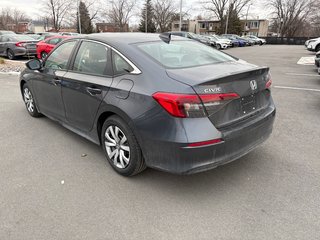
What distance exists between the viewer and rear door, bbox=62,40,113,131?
Answer: 311 centimetres

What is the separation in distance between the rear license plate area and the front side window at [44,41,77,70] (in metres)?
2.50

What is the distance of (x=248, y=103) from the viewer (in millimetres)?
2760

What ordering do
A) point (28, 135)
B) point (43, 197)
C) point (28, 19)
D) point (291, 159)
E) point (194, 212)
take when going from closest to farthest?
point (194, 212)
point (43, 197)
point (291, 159)
point (28, 135)
point (28, 19)

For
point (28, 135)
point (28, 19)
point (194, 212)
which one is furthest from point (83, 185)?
point (28, 19)

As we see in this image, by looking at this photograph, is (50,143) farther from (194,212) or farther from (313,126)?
(313,126)

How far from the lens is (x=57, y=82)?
3854mm

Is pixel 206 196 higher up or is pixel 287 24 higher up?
pixel 287 24

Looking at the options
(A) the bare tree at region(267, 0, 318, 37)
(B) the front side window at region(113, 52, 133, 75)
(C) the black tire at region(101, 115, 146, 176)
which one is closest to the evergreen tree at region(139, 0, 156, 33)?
(A) the bare tree at region(267, 0, 318, 37)

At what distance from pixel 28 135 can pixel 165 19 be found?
62.6 m

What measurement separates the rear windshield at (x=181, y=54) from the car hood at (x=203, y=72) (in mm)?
157

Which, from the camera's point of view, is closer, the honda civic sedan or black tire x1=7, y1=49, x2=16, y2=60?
the honda civic sedan

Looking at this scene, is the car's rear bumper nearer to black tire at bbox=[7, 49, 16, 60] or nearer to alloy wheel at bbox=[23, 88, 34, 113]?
alloy wheel at bbox=[23, 88, 34, 113]

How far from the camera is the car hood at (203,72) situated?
8.09 feet

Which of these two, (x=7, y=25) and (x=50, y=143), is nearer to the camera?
(x=50, y=143)
